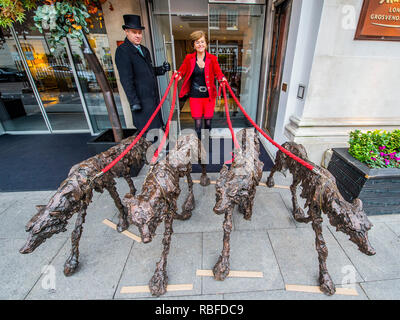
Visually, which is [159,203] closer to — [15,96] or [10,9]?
[10,9]

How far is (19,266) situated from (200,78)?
3883 mm

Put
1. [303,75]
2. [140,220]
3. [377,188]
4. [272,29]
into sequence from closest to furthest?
[140,220] < [377,188] < [303,75] < [272,29]

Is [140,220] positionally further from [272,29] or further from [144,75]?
[272,29]

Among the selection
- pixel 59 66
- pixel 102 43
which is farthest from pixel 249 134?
pixel 59 66

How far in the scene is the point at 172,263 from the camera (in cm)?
231

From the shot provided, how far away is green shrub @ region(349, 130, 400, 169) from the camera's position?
2.78 meters

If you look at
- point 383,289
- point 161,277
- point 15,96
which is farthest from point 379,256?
point 15,96

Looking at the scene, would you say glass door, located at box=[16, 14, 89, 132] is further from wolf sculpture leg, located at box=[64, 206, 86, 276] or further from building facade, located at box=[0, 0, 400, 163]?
wolf sculpture leg, located at box=[64, 206, 86, 276]

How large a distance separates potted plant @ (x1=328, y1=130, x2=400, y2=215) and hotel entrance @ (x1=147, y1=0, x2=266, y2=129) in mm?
3442

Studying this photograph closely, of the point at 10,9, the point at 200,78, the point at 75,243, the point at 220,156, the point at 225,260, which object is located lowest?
the point at 220,156

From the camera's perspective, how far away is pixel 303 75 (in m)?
3.49

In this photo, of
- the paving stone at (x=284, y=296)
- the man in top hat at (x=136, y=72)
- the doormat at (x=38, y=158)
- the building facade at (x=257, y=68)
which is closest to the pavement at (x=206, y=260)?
the paving stone at (x=284, y=296)

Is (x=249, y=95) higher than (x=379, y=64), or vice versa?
(x=379, y=64)

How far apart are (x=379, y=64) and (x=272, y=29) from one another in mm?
2500
